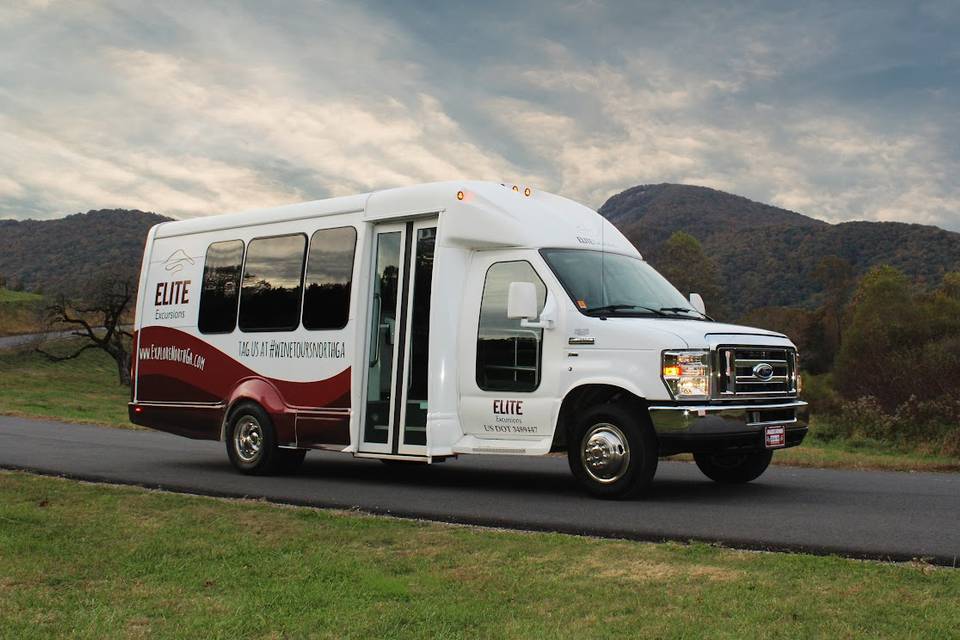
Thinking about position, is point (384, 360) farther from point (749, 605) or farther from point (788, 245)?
point (788, 245)

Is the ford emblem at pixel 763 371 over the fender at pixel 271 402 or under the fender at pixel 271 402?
over

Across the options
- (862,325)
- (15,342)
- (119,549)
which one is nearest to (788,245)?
(862,325)

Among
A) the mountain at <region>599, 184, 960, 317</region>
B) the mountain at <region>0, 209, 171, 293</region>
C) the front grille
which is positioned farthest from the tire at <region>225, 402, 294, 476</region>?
the mountain at <region>0, 209, 171, 293</region>

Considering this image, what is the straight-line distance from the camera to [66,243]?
101 meters

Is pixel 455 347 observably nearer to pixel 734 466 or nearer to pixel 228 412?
pixel 734 466

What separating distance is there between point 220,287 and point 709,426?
674cm

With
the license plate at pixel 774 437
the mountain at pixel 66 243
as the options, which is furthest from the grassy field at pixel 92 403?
the mountain at pixel 66 243

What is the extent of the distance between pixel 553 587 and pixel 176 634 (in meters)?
1.98

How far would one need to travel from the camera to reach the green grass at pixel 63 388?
26455 millimetres

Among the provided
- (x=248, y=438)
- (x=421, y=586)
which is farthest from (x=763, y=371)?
(x=248, y=438)

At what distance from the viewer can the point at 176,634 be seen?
466 cm

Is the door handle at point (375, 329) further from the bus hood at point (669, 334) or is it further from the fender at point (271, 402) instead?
the bus hood at point (669, 334)

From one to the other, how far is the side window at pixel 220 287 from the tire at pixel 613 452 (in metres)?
5.22

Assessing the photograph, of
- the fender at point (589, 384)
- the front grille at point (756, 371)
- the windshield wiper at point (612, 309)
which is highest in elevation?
the windshield wiper at point (612, 309)
